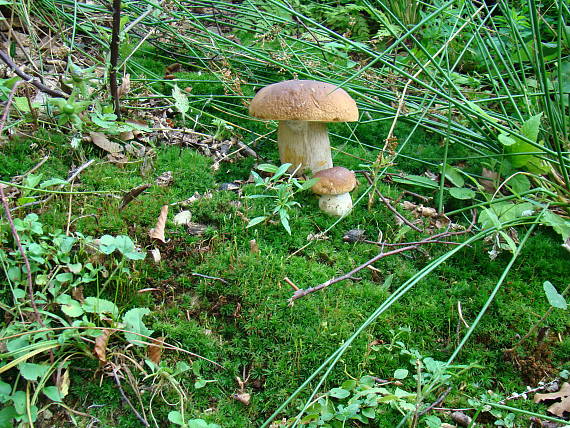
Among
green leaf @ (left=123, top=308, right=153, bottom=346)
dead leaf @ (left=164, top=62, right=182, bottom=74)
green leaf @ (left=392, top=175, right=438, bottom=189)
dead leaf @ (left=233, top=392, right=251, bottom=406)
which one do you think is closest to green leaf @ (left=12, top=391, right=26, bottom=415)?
green leaf @ (left=123, top=308, right=153, bottom=346)

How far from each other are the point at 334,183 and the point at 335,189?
32 mm

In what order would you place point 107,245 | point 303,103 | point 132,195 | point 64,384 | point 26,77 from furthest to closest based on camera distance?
point 26,77 < point 303,103 < point 132,195 < point 107,245 < point 64,384

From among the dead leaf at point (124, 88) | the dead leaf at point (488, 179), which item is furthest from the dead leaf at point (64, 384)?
the dead leaf at point (488, 179)

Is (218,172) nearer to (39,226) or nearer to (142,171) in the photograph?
(142,171)

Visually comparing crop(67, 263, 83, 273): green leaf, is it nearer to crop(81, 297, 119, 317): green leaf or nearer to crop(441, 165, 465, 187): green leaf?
crop(81, 297, 119, 317): green leaf

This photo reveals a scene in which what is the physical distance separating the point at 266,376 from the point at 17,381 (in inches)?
33.4

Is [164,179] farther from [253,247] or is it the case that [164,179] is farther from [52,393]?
[52,393]

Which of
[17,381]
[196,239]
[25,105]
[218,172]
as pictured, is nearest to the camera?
[17,381]

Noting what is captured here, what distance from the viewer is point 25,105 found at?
97.3 inches

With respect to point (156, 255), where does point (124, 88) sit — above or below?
above

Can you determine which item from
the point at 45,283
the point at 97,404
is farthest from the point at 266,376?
the point at 45,283

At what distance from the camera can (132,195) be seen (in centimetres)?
233

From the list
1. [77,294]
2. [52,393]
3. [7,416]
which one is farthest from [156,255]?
[7,416]

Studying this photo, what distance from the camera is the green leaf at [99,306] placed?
172 centimetres
